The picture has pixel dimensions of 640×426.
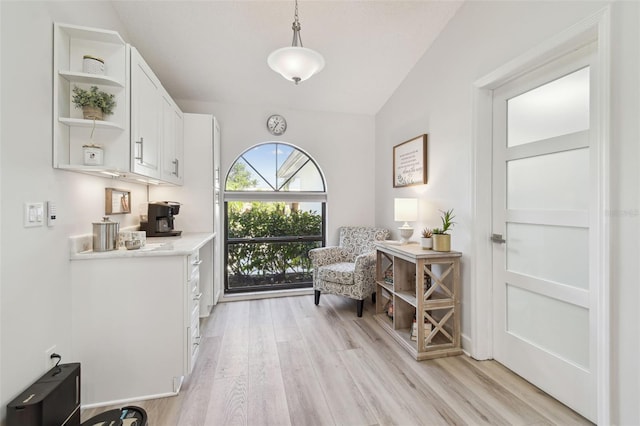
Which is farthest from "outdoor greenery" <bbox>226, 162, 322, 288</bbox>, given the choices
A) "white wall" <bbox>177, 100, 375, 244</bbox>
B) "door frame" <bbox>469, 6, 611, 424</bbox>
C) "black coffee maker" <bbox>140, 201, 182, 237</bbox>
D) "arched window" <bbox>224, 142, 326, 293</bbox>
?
"door frame" <bbox>469, 6, 611, 424</bbox>

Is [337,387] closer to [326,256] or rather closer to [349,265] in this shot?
[349,265]

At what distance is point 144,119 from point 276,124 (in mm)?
1947

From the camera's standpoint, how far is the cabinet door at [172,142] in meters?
2.45

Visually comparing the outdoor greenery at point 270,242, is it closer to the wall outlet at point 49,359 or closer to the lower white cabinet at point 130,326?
the lower white cabinet at point 130,326

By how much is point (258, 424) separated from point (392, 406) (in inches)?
31.2

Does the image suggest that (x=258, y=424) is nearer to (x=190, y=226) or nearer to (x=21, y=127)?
(x=21, y=127)

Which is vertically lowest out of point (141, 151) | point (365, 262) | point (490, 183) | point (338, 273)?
point (338, 273)

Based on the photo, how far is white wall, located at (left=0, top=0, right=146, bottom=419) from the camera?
49.7 inches

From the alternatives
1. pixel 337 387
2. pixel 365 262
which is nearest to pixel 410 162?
pixel 365 262

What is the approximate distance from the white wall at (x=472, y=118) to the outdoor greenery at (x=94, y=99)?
2506 mm

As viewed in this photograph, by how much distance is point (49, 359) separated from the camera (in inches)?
60.3

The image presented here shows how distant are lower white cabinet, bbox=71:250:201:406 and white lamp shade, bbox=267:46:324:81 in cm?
138

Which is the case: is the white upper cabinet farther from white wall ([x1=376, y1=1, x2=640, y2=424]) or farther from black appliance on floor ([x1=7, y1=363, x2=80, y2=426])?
white wall ([x1=376, y1=1, x2=640, y2=424])

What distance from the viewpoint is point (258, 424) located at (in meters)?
1.60
